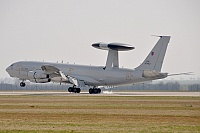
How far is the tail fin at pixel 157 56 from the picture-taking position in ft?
321

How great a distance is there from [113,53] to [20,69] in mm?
17580

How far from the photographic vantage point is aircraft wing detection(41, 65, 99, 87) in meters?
100

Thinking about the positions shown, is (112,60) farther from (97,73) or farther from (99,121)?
(99,121)

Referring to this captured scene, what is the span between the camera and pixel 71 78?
102250 mm

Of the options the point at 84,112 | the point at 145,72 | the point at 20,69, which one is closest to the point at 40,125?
the point at 84,112

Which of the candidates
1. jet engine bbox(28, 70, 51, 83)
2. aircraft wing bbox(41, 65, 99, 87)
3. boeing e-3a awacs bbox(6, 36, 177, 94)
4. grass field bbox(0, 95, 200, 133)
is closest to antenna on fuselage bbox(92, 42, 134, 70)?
boeing e-3a awacs bbox(6, 36, 177, 94)

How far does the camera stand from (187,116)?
47750mm

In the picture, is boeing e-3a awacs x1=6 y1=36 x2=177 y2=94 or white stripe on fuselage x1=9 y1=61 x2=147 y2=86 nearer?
boeing e-3a awacs x1=6 y1=36 x2=177 y2=94

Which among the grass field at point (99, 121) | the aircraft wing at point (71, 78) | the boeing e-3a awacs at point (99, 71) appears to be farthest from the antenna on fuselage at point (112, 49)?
the grass field at point (99, 121)

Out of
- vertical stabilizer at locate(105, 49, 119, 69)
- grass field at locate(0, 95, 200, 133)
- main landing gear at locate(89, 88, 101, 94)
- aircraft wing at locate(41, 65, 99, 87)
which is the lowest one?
grass field at locate(0, 95, 200, 133)

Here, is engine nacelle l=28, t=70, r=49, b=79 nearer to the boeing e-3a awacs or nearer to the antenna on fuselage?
the boeing e-3a awacs

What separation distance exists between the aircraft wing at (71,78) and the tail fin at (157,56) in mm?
10677

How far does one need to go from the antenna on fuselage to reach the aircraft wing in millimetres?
3723

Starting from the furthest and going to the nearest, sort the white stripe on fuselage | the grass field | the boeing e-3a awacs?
the white stripe on fuselage → the boeing e-3a awacs → the grass field
